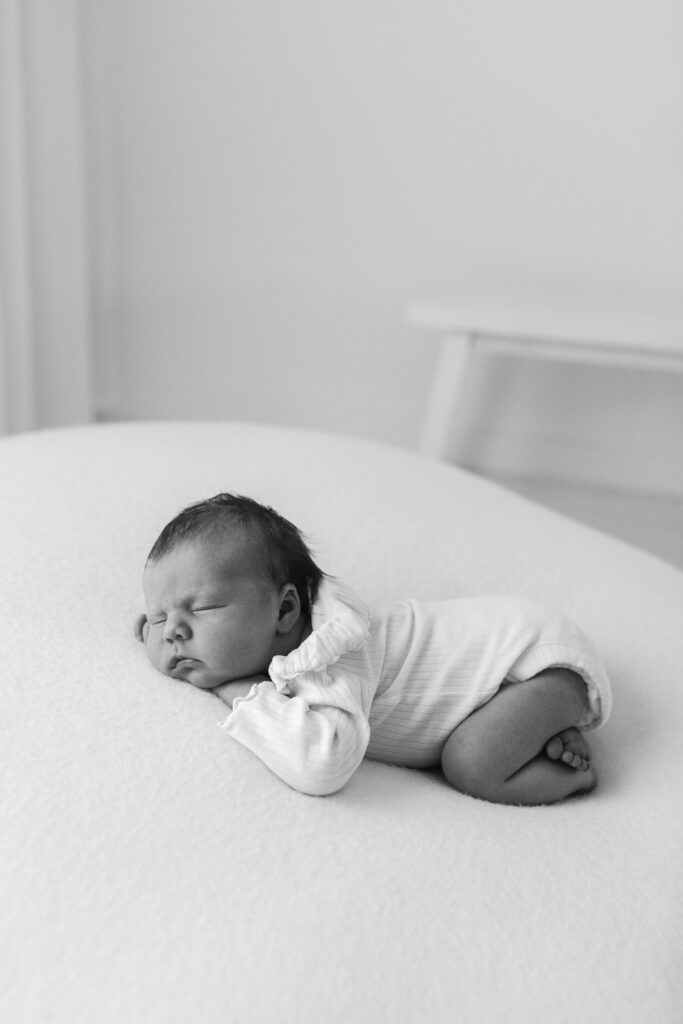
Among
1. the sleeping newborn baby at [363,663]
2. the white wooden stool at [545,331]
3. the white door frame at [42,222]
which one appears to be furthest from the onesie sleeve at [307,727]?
the white door frame at [42,222]

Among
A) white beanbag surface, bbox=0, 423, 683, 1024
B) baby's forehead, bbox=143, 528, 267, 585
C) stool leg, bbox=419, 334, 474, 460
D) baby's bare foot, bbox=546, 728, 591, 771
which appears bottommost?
stool leg, bbox=419, 334, 474, 460

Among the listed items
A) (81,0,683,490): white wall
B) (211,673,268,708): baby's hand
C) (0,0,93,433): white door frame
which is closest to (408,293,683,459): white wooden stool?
(81,0,683,490): white wall

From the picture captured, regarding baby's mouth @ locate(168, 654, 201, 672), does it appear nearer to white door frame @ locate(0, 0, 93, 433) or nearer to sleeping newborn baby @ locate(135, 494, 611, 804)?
sleeping newborn baby @ locate(135, 494, 611, 804)

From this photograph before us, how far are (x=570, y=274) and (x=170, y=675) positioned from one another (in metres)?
1.79

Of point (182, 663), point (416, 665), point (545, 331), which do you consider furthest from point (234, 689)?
point (545, 331)

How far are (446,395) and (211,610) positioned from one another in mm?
1437

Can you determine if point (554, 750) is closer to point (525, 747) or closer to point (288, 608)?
point (525, 747)

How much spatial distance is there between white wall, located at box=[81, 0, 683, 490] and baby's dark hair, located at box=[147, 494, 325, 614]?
1667 mm

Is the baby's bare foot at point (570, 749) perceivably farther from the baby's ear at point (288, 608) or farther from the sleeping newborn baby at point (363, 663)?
the baby's ear at point (288, 608)

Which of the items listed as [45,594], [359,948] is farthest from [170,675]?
[359,948]

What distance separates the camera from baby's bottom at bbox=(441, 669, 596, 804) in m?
1.09

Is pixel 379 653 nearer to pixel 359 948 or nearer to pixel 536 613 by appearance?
pixel 536 613

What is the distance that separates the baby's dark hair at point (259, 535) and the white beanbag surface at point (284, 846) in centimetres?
13

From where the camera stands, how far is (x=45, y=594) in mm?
1168
